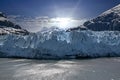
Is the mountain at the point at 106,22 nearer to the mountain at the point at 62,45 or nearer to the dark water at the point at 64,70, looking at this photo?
the mountain at the point at 62,45

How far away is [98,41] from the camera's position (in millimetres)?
29062

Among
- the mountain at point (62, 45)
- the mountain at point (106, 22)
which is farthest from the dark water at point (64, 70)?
the mountain at point (106, 22)

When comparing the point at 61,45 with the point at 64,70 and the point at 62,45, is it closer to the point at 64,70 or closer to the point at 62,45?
the point at 62,45

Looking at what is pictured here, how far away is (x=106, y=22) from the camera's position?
92.4m

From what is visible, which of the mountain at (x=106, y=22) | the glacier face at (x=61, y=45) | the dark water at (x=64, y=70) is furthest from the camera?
the mountain at (x=106, y=22)

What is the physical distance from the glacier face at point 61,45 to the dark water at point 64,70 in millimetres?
1664

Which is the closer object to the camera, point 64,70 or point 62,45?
point 64,70

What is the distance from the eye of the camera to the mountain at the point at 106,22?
87.7m

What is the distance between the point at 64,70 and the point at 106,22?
243 ft

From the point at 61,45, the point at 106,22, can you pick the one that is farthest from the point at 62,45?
→ the point at 106,22

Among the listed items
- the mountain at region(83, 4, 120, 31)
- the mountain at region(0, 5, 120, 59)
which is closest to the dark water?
the mountain at region(0, 5, 120, 59)

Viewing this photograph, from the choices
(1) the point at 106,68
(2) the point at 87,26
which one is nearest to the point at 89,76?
(1) the point at 106,68

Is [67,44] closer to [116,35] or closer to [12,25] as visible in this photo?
[116,35]

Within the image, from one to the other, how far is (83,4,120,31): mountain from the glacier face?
5661 cm
